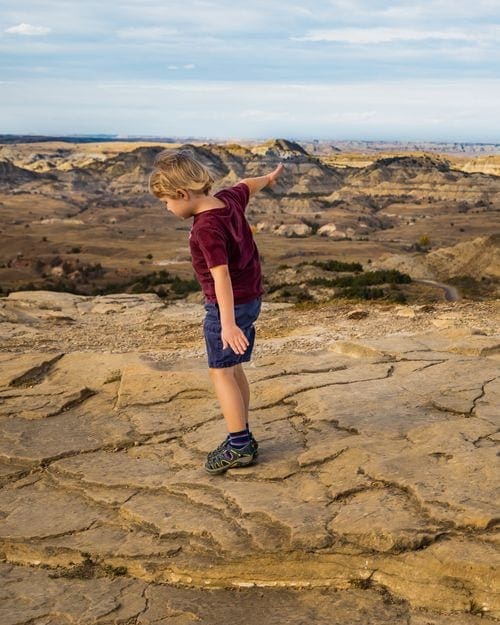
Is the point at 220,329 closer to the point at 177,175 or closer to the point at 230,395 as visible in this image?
the point at 230,395

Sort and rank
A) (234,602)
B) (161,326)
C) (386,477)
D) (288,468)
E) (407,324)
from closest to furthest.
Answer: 1. (234,602)
2. (386,477)
3. (288,468)
4. (407,324)
5. (161,326)

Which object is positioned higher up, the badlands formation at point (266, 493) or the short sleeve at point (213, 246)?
the short sleeve at point (213, 246)

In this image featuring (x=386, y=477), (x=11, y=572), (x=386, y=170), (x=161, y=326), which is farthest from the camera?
(x=386, y=170)

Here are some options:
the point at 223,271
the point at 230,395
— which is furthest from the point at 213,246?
the point at 230,395

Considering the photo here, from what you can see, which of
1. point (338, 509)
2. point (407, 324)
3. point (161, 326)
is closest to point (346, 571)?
point (338, 509)

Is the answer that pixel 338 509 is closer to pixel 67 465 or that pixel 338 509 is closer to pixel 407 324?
pixel 67 465

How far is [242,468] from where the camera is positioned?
15.0 ft

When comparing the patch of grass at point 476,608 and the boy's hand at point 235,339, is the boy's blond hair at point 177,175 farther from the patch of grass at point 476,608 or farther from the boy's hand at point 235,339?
the patch of grass at point 476,608

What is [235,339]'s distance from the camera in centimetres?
391

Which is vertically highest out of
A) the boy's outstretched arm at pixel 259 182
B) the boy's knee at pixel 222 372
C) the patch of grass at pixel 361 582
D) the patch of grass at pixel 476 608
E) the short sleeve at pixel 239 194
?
the boy's outstretched arm at pixel 259 182

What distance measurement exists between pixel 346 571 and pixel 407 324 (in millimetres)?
6281

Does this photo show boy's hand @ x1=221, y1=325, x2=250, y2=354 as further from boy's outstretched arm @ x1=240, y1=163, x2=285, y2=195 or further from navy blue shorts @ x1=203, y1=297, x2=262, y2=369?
boy's outstretched arm @ x1=240, y1=163, x2=285, y2=195

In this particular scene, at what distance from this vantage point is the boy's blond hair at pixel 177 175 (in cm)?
399

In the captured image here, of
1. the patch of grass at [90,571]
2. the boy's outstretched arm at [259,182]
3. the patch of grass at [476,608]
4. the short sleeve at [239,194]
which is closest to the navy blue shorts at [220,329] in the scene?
the short sleeve at [239,194]
